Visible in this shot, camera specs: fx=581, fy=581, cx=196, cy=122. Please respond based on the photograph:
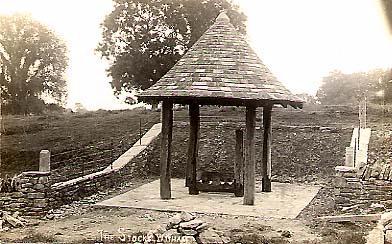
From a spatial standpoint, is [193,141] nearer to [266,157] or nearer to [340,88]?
[266,157]

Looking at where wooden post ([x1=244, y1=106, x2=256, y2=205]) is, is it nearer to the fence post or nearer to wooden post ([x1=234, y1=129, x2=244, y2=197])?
wooden post ([x1=234, y1=129, x2=244, y2=197])

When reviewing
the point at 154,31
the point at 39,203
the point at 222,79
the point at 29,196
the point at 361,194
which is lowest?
the point at 39,203

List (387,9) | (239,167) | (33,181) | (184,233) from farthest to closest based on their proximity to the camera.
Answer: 1. (239,167)
2. (33,181)
3. (184,233)
4. (387,9)

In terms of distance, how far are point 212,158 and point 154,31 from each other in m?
7.79

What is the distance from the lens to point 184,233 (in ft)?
24.0

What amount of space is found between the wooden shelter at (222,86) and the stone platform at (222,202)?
36 centimetres

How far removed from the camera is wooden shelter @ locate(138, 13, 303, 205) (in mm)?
11430

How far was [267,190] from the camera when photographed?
44.3ft

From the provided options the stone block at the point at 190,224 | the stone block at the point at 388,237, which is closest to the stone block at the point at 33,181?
the stone block at the point at 190,224

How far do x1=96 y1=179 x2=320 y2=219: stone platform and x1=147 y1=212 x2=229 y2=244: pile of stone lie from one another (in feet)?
10.5

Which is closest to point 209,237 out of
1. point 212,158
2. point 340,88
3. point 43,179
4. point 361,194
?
point 361,194

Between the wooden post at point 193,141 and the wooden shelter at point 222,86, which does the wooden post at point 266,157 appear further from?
the wooden post at point 193,141

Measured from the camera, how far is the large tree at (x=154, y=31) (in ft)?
73.4

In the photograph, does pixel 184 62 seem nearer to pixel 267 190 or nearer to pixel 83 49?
pixel 267 190
